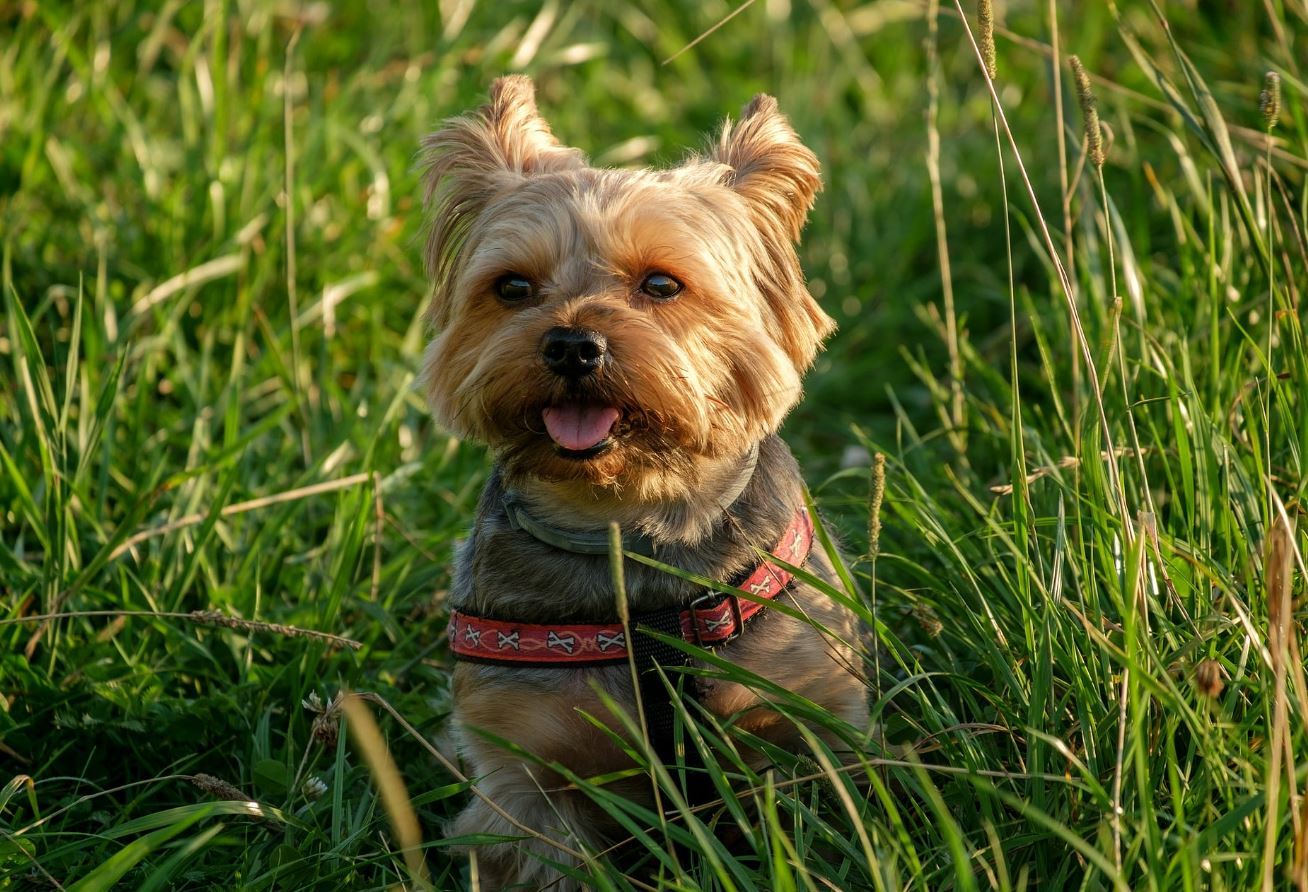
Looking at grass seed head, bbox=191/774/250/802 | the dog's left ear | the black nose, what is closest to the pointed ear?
the dog's left ear

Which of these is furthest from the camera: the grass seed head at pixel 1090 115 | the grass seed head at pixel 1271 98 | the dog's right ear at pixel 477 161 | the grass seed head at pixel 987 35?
the dog's right ear at pixel 477 161

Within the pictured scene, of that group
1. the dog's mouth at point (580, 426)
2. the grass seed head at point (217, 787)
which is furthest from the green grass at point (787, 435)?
the dog's mouth at point (580, 426)

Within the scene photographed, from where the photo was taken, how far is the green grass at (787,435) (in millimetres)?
2959

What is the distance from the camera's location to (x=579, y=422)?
11.3 ft

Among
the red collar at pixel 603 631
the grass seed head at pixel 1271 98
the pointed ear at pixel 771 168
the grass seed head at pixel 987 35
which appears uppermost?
the grass seed head at pixel 987 35

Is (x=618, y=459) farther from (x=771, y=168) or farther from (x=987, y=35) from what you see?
(x=987, y=35)

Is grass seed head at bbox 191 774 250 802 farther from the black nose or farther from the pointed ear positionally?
the pointed ear

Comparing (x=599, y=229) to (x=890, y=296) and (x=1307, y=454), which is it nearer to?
(x=1307, y=454)

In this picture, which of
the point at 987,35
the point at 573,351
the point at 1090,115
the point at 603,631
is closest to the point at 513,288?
the point at 573,351

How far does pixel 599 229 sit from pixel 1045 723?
5.29 feet

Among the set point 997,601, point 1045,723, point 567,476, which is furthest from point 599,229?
point 1045,723

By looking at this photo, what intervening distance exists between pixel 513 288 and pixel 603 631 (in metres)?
0.96

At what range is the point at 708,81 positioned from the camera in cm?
878

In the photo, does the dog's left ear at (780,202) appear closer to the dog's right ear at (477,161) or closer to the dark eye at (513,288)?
the dog's right ear at (477,161)
